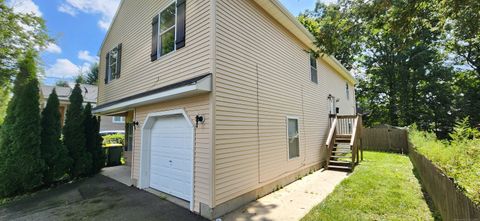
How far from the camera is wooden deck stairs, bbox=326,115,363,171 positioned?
928 cm

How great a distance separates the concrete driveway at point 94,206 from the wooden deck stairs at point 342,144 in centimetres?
666

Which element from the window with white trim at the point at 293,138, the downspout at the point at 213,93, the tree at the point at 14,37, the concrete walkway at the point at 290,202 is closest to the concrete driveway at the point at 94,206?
the downspout at the point at 213,93

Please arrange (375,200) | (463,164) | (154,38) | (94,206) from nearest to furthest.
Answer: (463,164) < (375,200) < (94,206) < (154,38)

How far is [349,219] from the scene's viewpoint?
4.47m

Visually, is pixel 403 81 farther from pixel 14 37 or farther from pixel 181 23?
pixel 14 37

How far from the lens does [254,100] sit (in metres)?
6.23

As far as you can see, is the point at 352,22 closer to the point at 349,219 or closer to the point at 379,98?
the point at 349,219

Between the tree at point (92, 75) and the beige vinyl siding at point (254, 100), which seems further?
the tree at point (92, 75)

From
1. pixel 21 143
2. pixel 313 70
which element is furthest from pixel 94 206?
pixel 313 70

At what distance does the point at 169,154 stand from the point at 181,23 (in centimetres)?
359

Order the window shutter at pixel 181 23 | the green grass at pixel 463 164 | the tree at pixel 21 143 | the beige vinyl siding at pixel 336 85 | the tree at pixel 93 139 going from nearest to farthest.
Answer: the green grass at pixel 463 164 → the window shutter at pixel 181 23 → the tree at pixel 21 143 → the tree at pixel 93 139 → the beige vinyl siding at pixel 336 85

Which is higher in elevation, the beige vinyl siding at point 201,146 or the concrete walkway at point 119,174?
the beige vinyl siding at point 201,146

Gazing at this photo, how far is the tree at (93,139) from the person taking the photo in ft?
30.3

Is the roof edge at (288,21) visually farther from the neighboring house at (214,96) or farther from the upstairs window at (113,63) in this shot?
the upstairs window at (113,63)
